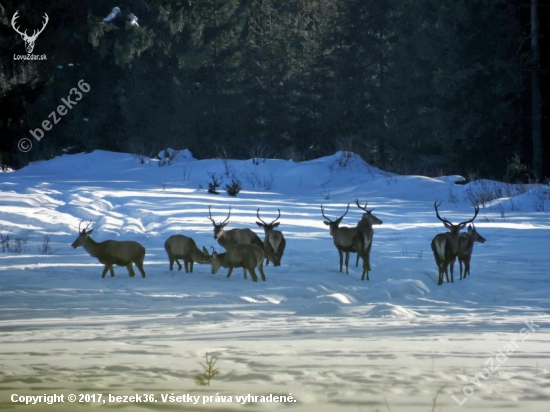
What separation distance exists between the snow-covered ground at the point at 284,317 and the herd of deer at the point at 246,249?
0.25 m

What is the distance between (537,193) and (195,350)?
19757 mm

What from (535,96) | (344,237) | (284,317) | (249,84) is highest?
(249,84)

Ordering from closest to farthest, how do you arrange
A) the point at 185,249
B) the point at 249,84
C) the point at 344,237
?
the point at 185,249 → the point at 344,237 → the point at 249,84

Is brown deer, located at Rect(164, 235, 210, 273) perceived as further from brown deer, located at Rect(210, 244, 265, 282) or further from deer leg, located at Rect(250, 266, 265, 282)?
deer leg, located at Rect(250, 266, 265, 282)

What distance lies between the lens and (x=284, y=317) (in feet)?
29.6

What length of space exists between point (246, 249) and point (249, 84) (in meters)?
38.6

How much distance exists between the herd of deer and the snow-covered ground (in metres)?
0.25

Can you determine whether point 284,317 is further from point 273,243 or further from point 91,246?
point 273,243

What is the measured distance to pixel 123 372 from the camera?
561 cm

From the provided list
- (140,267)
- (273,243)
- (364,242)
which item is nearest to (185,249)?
(140,267)

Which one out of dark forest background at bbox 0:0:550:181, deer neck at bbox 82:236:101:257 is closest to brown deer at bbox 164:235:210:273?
deer neck at bbox 82:236:101:257

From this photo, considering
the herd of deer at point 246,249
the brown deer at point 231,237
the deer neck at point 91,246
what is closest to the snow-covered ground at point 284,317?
the herd of deer at point 246,249

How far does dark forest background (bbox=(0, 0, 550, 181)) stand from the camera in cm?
4303

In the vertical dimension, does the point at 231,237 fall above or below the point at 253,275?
above
